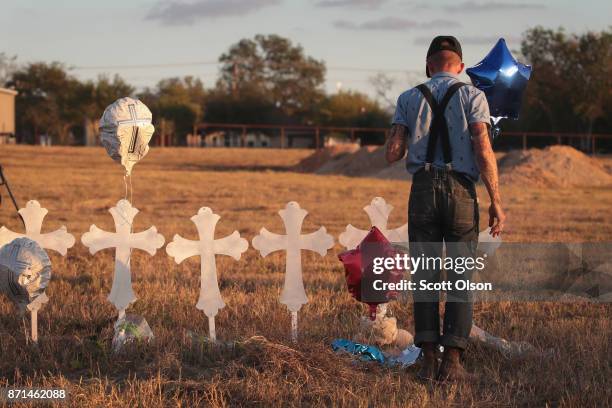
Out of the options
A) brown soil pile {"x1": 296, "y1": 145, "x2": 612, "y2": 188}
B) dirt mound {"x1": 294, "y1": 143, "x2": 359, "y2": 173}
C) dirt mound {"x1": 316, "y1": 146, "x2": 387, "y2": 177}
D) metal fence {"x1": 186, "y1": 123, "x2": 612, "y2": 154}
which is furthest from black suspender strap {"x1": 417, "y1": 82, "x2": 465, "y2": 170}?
metal fence {"x1": 186, "y1": 123, "x2": 612, "y2": 154}

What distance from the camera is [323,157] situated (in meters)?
45.3

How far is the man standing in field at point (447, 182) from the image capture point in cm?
560

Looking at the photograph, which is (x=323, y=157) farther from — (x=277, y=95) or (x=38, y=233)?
(x=277, y=95)

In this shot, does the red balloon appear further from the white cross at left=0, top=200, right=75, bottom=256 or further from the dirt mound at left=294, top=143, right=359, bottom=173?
the dirt mound at left=294, top=143, right=359, bottom=173

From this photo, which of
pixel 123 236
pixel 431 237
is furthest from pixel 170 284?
pixel 431 237

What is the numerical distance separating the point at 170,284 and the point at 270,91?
92.8 metres

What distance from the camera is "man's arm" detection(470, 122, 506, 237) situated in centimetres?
556

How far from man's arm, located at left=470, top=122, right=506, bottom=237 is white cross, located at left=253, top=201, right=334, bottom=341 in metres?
1.59

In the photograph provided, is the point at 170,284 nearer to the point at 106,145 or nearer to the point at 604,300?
the point at 106,145

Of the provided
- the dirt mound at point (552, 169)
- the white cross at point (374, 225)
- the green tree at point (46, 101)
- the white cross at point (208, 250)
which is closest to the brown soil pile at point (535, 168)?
the dirt mound at point (552, 169)

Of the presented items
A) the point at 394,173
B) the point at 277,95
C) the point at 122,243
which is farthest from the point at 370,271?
the point at 277,95

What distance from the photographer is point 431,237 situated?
5734 mm

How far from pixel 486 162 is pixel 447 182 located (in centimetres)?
27

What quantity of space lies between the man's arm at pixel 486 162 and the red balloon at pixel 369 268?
86 cm
